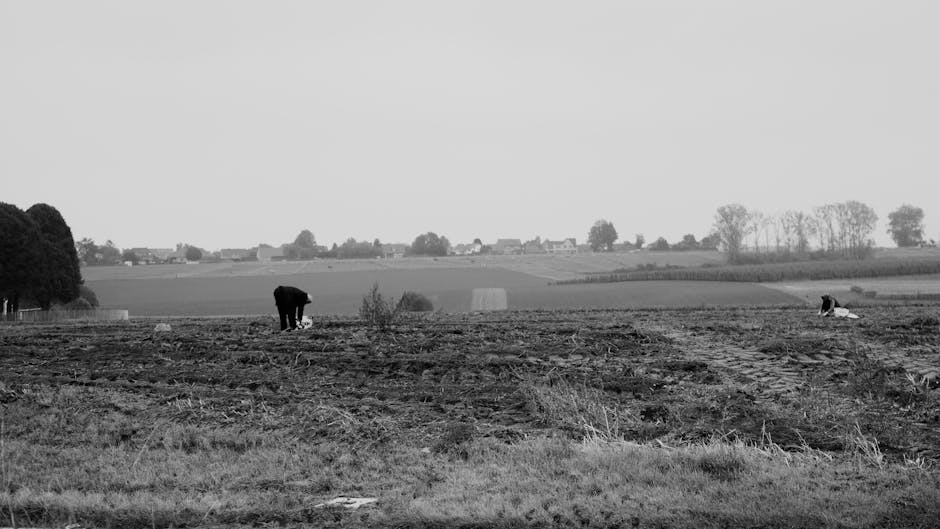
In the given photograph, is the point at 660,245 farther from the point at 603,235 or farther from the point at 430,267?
the point at 430,267

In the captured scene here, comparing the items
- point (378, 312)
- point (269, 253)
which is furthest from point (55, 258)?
Result: point (269, 253)

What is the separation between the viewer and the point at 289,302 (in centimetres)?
2291

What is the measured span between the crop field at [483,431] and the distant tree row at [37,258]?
29.3 m

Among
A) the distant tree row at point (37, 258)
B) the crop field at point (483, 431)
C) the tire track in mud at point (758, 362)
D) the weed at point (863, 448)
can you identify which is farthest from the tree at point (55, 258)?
the weed at point (863, 448)

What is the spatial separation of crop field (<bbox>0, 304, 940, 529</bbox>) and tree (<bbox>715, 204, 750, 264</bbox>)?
10486 cm

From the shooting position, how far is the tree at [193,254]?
527 ft

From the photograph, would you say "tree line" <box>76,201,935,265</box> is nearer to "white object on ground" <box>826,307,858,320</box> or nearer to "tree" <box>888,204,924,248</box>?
"tree" <box>888,204,924,248</box>

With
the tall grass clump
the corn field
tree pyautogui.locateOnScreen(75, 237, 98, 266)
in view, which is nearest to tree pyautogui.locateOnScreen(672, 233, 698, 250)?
the corn field

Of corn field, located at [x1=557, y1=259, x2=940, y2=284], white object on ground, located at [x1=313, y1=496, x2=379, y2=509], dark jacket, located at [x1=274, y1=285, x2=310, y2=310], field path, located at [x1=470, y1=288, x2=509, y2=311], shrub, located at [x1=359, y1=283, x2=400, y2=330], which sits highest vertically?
dark jacket, located at [x1=274, y1=285, x2=310, y2=310]

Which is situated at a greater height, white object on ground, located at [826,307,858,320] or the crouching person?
the crouching person

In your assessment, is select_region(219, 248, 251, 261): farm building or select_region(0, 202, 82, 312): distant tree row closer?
select_region(0, 202, 82, 312): distant tree row

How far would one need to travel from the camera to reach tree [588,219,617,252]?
174375mm

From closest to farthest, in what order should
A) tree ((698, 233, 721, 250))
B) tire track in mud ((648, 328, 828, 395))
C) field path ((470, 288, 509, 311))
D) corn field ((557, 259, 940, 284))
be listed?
1. tire track in mud ((648, 328, 828, 395))
2. field path ((470, 288, 509, 311))
3. corn field ((557, 259, 940, 284))
4. tree ((698, 233, 721, 250))

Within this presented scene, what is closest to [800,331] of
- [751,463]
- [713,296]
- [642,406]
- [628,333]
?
[628,333]
